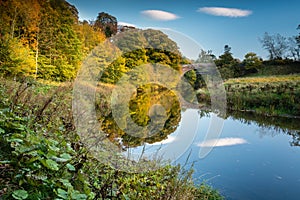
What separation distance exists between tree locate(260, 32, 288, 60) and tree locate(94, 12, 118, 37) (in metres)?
15.8

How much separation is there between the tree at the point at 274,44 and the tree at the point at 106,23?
1576 centimetres

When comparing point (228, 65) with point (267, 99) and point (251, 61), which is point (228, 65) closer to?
point (251, 61)

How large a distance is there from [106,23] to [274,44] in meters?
16.5

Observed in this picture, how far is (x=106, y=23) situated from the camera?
12.1 metres

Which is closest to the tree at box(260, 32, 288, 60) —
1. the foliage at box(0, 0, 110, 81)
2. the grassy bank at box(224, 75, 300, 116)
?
the grassy bank at box(224, 75, 300, 116)

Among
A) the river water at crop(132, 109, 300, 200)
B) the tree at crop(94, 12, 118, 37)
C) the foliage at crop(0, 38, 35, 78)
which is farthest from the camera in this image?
the tree at crop(94, 12, 118, 37)

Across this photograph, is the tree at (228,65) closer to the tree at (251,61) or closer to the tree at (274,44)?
the tree at (251,61)

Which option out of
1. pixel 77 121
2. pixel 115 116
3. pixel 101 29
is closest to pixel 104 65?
pixel 115 116

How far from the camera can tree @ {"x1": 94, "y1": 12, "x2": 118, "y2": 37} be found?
1086 cm

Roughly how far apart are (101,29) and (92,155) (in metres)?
9.75

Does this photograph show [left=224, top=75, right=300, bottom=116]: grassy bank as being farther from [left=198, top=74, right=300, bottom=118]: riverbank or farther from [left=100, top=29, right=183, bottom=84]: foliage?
[left=100, top=29, right=183, bottom=84]: foliage

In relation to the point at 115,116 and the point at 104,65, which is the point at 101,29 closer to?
the point at 104,65

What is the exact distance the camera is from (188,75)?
15.1ft

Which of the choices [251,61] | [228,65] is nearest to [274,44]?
[251,61]
